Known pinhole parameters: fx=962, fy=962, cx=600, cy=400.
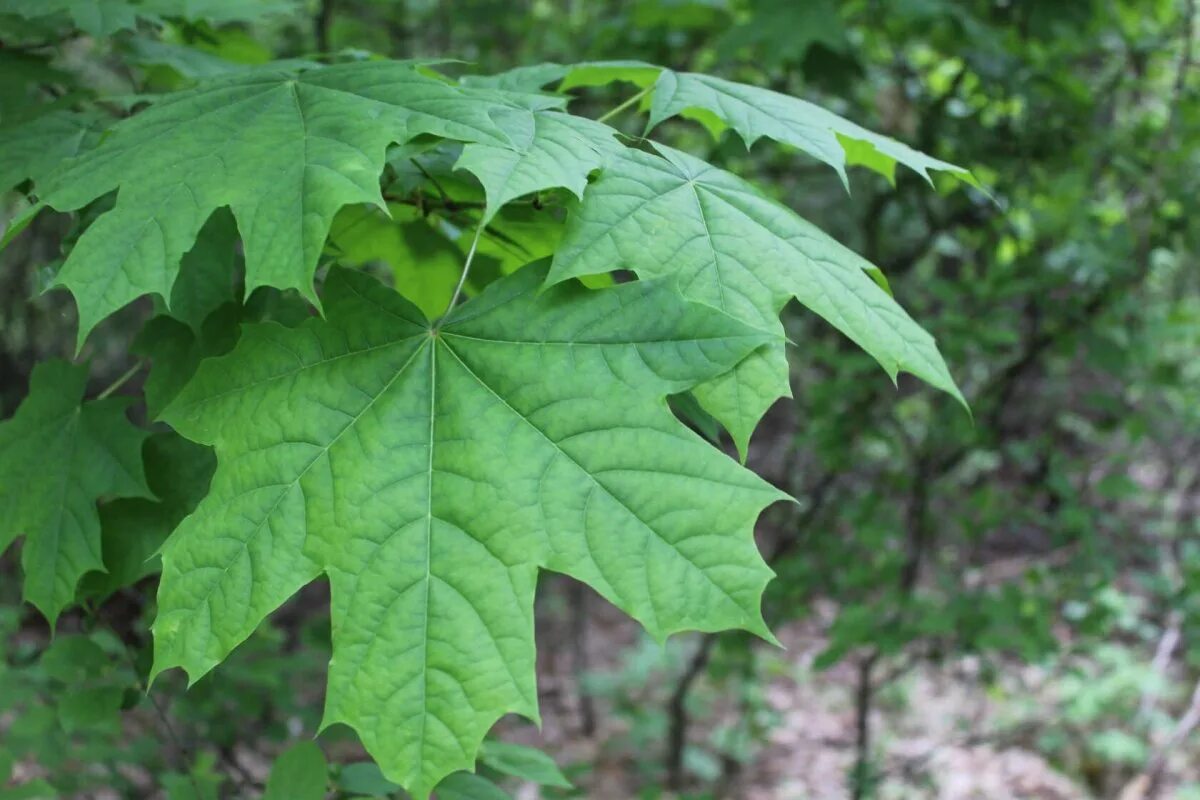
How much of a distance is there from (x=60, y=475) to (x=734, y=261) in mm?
1008

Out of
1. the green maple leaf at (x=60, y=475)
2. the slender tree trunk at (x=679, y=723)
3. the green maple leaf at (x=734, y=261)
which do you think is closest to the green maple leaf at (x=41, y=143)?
the green maple leaf at (x=60, y=475)

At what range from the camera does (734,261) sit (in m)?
1.17

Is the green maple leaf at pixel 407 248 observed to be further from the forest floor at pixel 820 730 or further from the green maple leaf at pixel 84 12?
the forest floor at pixel 820 730

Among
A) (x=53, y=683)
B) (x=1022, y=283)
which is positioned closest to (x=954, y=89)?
(x=1022, y=283)

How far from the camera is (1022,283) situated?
3211mm

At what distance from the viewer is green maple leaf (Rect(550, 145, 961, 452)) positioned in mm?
1112

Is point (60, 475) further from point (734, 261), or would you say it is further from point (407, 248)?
point (734, 261)

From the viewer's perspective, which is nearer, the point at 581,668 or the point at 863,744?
the point at 863,744

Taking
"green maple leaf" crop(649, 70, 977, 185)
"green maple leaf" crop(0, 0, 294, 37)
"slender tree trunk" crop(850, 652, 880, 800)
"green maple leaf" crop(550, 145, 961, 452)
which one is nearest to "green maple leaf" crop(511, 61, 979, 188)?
"green maple leaf" crop(649, 70, 977, 185)

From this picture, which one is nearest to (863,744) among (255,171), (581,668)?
(581,668)

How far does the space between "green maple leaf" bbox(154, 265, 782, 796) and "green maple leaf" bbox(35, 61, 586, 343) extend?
142 mm

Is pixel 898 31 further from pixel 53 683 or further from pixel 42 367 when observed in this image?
pixel 53 683

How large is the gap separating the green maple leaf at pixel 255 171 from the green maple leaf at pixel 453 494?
0.14 m

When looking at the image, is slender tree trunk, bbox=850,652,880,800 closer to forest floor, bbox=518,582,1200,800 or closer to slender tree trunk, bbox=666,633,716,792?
forest floor, bbox=518,582,1200,800
